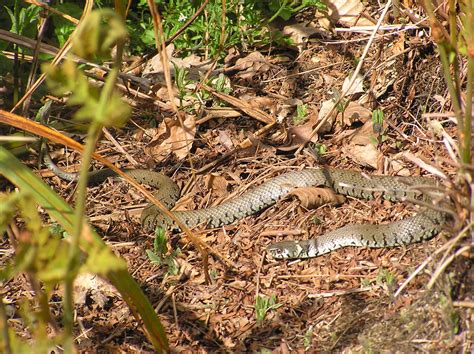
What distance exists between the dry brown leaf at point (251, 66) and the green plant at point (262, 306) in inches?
102

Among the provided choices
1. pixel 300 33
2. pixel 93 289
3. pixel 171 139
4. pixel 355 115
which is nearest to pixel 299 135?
pixel 355 115

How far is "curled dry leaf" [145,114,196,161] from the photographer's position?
19.4 ft

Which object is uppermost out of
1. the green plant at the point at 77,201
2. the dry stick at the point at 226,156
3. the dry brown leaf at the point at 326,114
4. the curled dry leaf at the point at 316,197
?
the green plant at the point at 77,201

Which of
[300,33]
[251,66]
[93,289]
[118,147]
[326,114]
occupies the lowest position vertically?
[93,289]

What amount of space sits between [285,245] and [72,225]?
209 cm

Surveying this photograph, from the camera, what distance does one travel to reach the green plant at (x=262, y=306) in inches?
166

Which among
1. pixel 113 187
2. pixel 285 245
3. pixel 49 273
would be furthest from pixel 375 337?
pixel 113 187

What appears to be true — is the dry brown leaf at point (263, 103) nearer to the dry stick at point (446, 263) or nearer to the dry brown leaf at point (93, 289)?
the dry brown leaf at point (93, 289)

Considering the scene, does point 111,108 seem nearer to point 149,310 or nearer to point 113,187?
point 149,310

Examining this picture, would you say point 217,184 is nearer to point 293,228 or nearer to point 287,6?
point 293,228

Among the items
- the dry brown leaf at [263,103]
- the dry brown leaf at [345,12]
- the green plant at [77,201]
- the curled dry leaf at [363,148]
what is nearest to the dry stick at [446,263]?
the green plant at [77,201]

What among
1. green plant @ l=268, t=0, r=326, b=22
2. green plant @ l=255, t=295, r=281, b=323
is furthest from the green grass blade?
green plant @ l=268, t=0, r=326, b=22

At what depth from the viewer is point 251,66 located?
636 centimetres

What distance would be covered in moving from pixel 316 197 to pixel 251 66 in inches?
65.6
